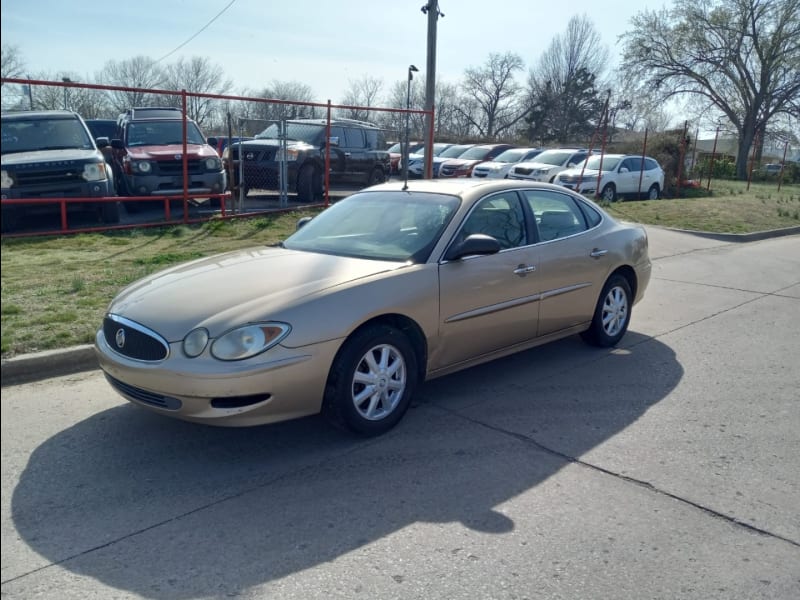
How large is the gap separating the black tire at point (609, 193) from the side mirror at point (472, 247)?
16.4 metres

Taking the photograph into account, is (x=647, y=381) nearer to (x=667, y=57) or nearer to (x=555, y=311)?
(x=555, y=311)

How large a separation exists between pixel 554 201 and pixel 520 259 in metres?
0.99

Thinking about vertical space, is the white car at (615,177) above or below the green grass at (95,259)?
above

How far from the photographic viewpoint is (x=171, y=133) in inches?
540

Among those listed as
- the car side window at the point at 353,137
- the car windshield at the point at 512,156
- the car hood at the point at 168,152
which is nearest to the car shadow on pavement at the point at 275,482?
the car hood at the point at 168,152

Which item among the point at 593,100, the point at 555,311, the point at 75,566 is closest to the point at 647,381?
the point at 555,311

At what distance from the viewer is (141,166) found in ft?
40.1

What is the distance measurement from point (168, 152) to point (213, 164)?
2.57 ft

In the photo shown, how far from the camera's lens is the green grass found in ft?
11.6

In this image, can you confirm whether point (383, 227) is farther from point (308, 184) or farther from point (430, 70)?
point (430, 70)

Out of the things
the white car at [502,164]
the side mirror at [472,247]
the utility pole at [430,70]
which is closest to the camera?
the side mirror at [472,247]

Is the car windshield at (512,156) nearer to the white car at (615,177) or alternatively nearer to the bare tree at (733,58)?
the white car at (615,177)

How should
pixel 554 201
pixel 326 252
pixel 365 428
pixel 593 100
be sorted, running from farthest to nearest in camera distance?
pixel 593 100
pixel 554 201
pixel 326 252
pixel 365 428

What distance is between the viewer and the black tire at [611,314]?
6500 millimetres
